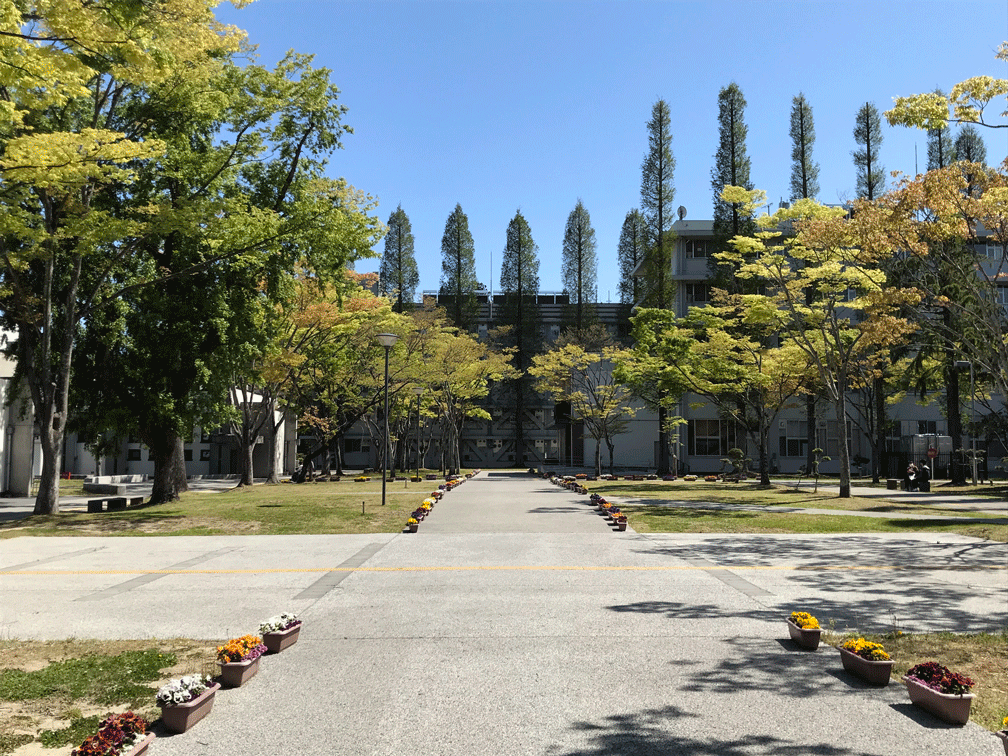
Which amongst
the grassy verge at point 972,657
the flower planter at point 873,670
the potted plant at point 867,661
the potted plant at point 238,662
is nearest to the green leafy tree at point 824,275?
the grassy verge at point 972,657

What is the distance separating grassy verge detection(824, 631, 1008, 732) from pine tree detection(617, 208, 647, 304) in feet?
197

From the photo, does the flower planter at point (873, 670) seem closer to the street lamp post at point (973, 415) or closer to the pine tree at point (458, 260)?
the street lamp post at point (973, 415)

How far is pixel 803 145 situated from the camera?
1916 inches

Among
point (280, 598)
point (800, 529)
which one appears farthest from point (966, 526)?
point (280, 598)

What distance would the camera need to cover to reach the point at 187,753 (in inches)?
184

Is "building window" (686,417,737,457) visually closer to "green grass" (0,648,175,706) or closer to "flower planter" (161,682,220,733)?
"green grass" (0,648,175,706)

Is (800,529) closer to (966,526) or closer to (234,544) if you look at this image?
(966,526)

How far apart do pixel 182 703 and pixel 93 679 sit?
1503 mm

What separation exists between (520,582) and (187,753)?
6399 mm

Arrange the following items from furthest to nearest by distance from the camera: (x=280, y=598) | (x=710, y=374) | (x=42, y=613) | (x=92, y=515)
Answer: (x=710, y=374) → (x=92, y=515) → (x=280, y=598) → (x=42, y=613)

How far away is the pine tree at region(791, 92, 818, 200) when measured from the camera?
48.6m

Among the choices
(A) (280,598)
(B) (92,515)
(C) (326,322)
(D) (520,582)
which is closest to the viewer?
(A) (280,598)

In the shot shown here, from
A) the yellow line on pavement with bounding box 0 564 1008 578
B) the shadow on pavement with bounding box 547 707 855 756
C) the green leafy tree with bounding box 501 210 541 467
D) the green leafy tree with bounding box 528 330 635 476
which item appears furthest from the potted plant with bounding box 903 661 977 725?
the green leafy tree with bounding box 501 210 541 467

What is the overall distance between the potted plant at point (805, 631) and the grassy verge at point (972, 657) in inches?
14.2
